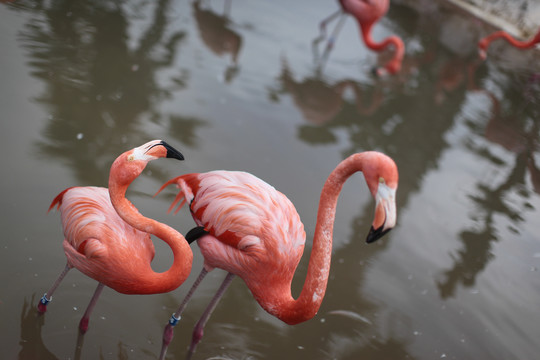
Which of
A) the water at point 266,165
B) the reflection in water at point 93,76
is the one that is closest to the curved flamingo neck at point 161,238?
the water at point 266,165

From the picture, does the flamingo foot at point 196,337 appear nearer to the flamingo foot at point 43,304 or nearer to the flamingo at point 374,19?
the flamingo foot at point 43,304

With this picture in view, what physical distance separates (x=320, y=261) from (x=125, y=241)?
0.91 meters

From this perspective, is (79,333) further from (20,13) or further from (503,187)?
(503,187)

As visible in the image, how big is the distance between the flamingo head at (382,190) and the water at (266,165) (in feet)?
4.11

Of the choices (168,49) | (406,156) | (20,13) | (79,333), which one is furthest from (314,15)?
(79,333)

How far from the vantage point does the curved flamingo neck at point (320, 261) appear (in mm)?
2342

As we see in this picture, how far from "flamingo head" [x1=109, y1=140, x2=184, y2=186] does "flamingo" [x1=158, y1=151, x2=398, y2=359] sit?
1.82 feet

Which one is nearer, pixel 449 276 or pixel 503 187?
pixel 449 276

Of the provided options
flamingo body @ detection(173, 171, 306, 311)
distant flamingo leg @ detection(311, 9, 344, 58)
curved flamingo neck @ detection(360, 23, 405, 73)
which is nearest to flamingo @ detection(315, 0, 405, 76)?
curved flamingo neck @ detection(360, 23, 405, 73)

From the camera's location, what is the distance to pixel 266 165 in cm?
469

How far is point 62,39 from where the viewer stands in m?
5.34

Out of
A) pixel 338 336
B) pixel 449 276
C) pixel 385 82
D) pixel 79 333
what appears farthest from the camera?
pixel 385 82

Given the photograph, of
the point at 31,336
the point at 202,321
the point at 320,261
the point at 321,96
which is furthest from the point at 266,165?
the point at 31,336

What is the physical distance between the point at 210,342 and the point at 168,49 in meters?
4.05
